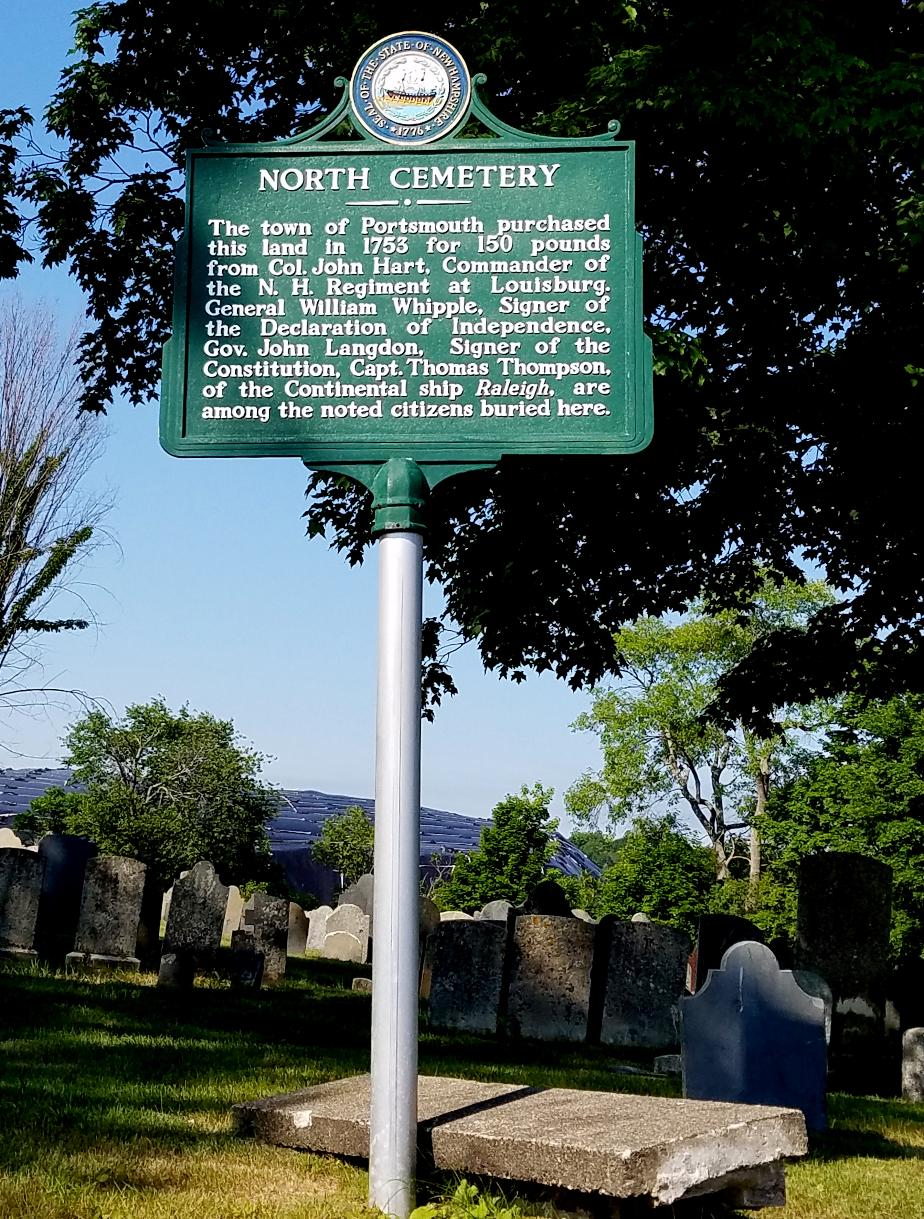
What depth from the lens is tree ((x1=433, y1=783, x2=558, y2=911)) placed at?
116 feet

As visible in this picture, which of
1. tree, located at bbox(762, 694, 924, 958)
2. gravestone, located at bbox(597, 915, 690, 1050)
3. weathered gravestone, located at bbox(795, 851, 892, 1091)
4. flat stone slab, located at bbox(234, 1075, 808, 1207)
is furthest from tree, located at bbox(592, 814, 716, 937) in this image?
flat stone slab, located at bbox(234, 1075, 808, 1207)

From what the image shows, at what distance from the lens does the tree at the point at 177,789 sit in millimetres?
32656

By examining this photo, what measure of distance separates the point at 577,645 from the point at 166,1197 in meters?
10.3

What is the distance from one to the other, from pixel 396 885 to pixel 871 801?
108ft

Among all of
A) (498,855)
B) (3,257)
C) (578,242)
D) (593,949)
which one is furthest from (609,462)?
(498,855)

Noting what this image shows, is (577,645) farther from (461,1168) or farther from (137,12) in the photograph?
(461,1168)

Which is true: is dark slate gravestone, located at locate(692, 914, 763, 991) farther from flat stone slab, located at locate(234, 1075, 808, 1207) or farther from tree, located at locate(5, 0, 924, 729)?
flat stone slab, located at locate(234, 1075, 808, 1207)

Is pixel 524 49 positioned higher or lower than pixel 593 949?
higher

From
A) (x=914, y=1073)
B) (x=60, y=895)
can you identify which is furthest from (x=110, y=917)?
(x=914, y=1073)

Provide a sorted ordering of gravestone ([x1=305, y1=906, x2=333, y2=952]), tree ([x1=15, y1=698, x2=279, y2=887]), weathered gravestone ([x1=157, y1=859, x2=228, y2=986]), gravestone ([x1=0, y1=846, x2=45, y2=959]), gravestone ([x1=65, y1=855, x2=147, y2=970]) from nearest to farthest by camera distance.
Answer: weathered gravestone ([x1=157, y1=859, x2=228, y2=986])
gravestone ([x1=65, y1=855, x2=147, y2=970])
gravestone ([x1=0, y1=846, x2=45, y2=959])
gravestone ([x1=305, y1=906, x2=333, y2=952])
tree ([x1=15, y1=698, x2=279, y2=887])

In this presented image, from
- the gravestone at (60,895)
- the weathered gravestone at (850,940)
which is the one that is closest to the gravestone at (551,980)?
the weathered gravestone at (850,940)

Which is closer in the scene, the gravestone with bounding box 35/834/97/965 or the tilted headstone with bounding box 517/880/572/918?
the gravestone with bounding box 35/834/97/965

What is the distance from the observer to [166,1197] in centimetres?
506

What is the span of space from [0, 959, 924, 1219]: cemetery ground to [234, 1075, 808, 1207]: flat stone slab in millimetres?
186
